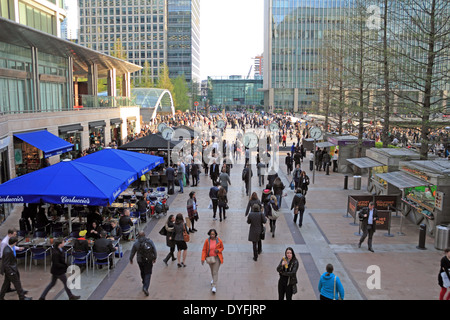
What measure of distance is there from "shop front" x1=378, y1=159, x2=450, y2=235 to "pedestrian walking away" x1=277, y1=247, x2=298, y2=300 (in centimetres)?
716

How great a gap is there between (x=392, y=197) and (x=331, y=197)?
3.62 metres

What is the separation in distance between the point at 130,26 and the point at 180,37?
16.7m

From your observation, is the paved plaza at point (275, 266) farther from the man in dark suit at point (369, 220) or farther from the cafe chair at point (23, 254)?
the man in dark suit at point (369, 220)

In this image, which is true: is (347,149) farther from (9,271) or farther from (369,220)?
(9,271)

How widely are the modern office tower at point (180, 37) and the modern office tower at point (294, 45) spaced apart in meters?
39.9

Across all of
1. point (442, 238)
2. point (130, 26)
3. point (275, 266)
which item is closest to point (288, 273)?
point (275, 266)

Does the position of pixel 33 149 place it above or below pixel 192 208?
above

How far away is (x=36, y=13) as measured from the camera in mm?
30531

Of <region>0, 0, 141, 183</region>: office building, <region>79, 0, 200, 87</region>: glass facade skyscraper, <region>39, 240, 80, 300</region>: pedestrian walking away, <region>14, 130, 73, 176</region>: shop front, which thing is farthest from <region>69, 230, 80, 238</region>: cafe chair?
<region>79, 0, 200, 87</region>: glass facade skyscraper

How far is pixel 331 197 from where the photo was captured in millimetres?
18109

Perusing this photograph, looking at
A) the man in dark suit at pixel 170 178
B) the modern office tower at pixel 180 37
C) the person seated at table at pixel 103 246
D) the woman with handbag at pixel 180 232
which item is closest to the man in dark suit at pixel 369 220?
the woman with handbag at pixel 180 232

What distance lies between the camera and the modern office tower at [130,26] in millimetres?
130000
